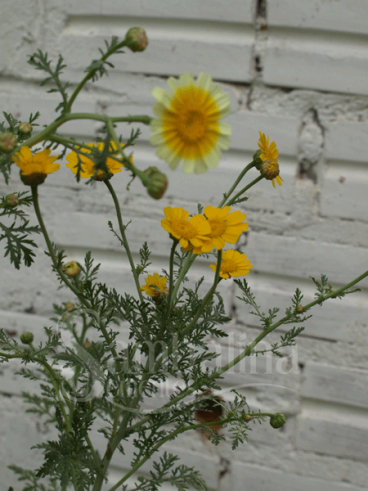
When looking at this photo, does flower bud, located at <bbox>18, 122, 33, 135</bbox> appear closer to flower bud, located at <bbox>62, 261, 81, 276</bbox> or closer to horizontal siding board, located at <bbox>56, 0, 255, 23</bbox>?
flower bud, located at <bbox>62, 261, 81, 276</bbox>

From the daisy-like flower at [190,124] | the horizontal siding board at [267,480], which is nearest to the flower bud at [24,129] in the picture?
the daisy-like flower at [190,124]

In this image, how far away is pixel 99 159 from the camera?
0.26 meters

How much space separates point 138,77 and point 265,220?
373 millimetres

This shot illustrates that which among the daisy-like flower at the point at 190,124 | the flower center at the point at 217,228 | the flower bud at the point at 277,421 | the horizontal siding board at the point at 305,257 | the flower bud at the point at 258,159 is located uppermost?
the horizontal siding board at the point at 305,257

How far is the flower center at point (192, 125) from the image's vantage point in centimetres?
26

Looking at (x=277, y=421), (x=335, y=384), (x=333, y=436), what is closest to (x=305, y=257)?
(x=335, y=384)

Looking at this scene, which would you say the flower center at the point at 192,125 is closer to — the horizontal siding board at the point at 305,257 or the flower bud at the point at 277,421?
the flower bud at the point at 277,421

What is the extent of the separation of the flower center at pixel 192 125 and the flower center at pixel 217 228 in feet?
0.25

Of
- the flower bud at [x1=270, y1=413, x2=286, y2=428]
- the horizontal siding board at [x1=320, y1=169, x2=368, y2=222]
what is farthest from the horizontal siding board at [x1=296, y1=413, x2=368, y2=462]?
the flower bud at [x1=270, y1=413, x2=286, y2=428]

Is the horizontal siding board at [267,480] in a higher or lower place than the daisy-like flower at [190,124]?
lower

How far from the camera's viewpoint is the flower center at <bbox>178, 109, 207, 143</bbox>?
261 mm

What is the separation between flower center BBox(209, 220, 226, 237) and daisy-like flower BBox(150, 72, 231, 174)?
61 mm

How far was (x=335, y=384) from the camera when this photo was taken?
84 centimetres

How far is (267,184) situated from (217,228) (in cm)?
53
